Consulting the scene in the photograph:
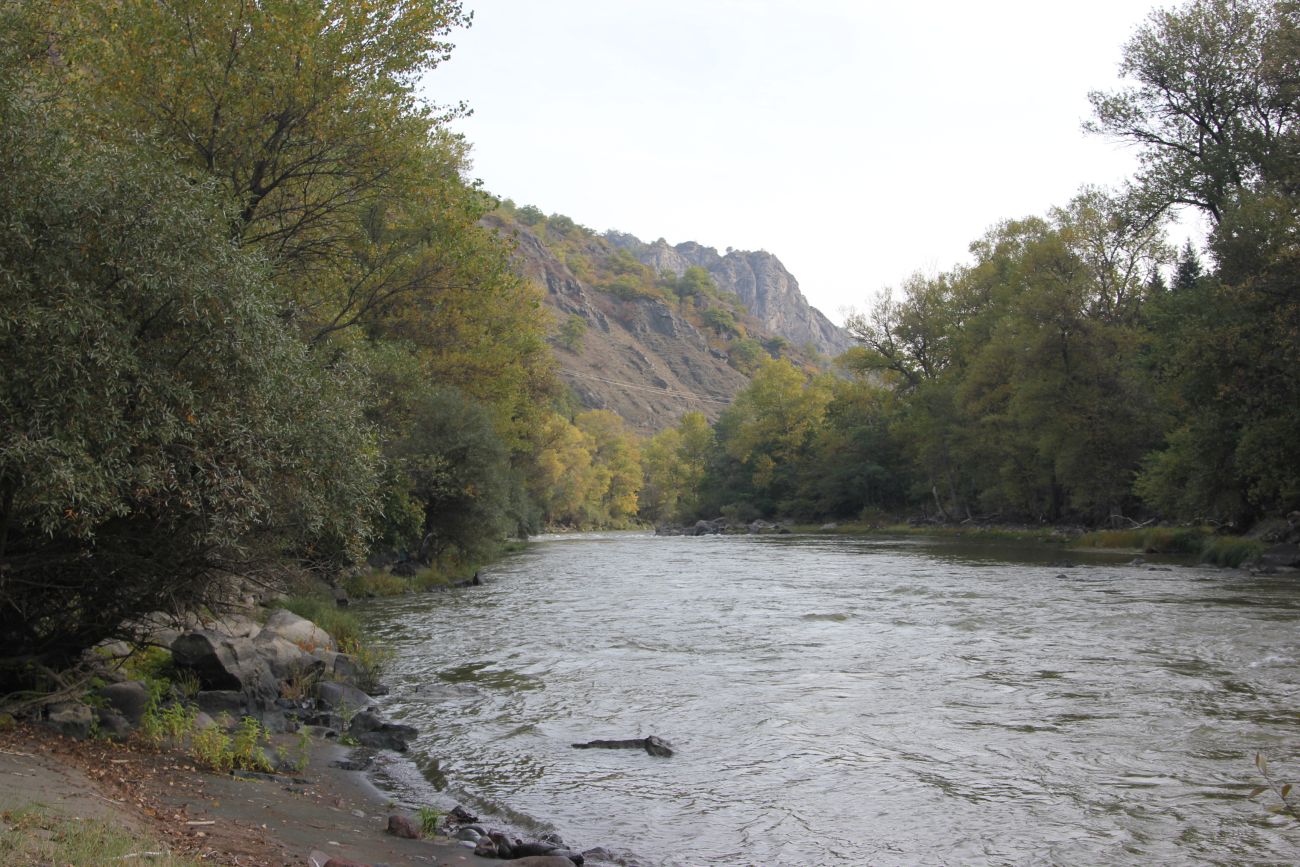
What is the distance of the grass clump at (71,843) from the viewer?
560 cm

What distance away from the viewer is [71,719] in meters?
9.80

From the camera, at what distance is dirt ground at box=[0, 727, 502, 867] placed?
22.9 feet

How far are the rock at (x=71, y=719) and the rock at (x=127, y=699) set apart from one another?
→ 696 millimetres

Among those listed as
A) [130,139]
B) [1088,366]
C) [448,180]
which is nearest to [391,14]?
[448,180]

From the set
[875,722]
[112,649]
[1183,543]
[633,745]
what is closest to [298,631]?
[112,649]

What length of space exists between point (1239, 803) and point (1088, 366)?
4289 cm

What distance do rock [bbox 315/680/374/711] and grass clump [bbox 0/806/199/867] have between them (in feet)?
23.5

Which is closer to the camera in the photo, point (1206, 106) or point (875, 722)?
point (875, 722)

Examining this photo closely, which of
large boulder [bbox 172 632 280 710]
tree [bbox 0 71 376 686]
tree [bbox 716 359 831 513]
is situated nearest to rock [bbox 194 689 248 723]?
large boulder [bbox 172 632 280 710]

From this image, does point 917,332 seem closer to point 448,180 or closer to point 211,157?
point 448,180

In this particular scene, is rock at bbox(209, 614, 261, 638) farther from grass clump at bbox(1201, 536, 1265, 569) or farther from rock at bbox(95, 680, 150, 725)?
grass clump at bbox(1201, 536, 1265, 569)

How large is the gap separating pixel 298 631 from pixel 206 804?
8.40 metres

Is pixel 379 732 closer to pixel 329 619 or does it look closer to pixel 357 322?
pixel 329 619

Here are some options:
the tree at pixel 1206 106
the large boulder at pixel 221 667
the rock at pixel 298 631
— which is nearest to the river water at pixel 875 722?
the rock at pixel 298 631
